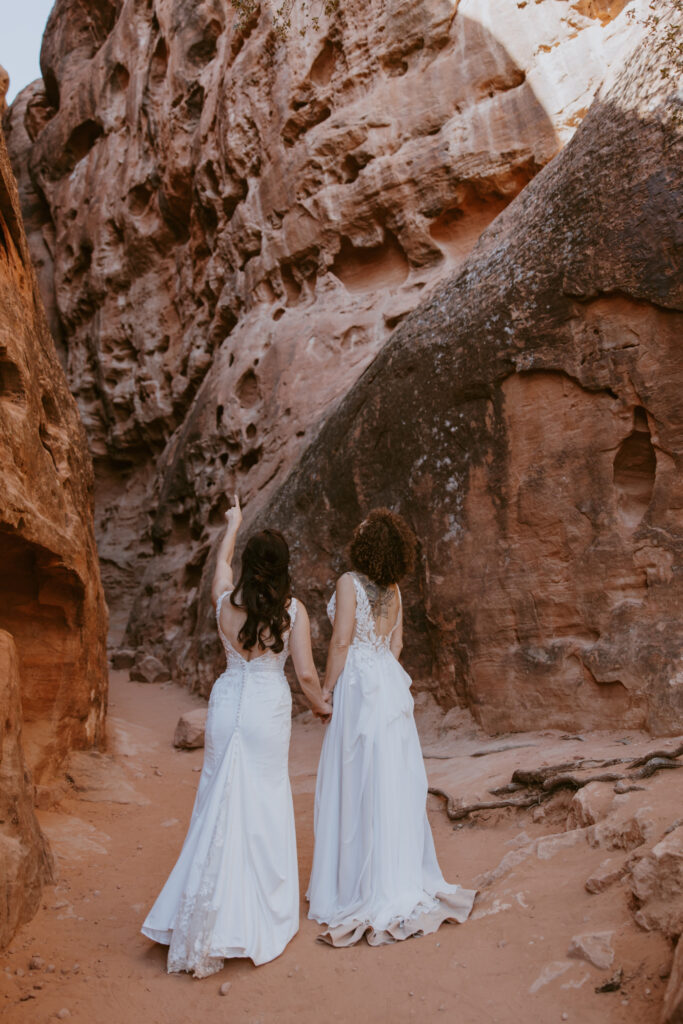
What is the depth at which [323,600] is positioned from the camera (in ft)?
26.6

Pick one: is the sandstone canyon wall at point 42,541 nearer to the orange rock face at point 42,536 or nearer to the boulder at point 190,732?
the orange rock face at point 42,536

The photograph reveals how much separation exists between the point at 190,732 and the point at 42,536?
332 centimetres

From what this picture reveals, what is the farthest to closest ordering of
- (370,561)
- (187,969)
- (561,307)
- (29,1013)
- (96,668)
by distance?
(96,668) < (561,307) < (370,561) < (187,969) < (29,1013)

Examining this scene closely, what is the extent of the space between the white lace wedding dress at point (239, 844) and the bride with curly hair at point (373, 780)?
0.29 meters

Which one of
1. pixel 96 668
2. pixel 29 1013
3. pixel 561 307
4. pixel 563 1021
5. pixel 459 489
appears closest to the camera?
pixel 563 1021

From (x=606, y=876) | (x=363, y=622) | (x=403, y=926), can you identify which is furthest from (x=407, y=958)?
(x=363, y=622)

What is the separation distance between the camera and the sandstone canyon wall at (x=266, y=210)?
10289 mm

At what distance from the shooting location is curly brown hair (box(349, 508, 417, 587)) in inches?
165

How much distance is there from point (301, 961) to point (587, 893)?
1.30m

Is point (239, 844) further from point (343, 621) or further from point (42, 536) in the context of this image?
point (42, 536)

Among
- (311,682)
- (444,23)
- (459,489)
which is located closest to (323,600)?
(459,489)

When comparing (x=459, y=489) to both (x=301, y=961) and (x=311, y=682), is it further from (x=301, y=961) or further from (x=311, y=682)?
(x=301, y=961)

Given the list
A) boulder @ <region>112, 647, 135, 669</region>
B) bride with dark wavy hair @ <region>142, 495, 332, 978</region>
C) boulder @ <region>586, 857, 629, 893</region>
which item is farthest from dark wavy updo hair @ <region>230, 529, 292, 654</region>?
boulder @ <region>112, 647, 135, 669</region>

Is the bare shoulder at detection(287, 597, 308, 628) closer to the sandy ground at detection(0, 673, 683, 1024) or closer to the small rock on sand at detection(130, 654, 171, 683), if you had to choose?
the sandy ground at detection(0, 673, 683, 1024)
